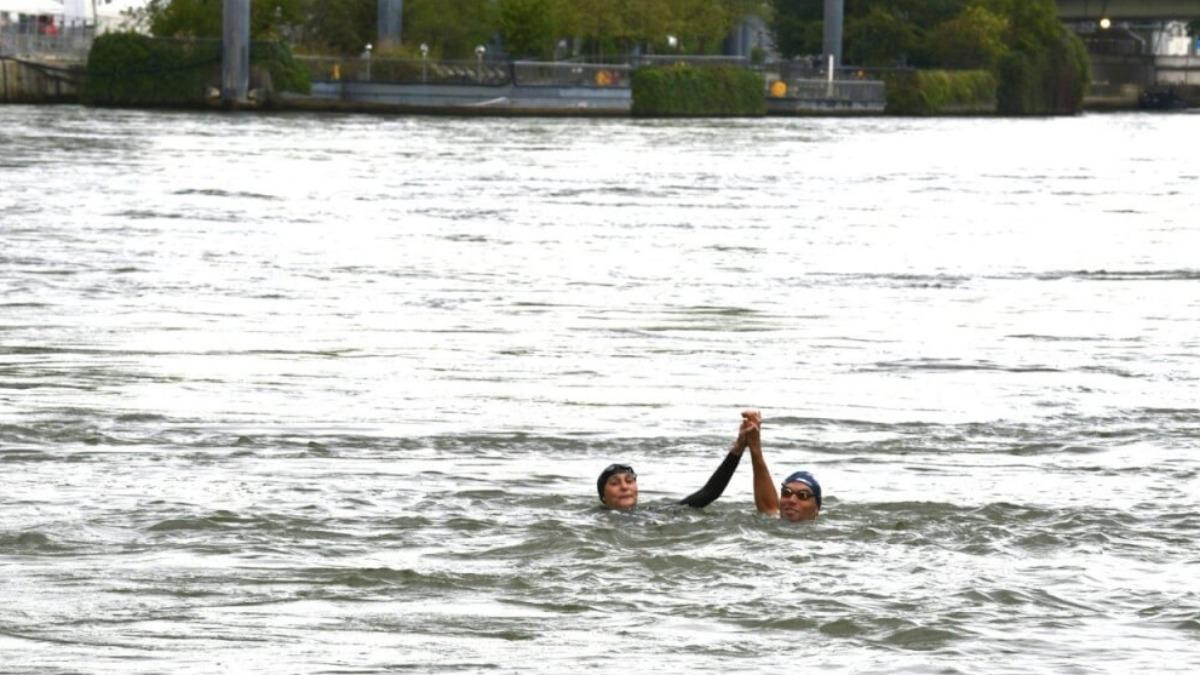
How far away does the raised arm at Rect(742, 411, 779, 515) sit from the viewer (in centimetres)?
1353

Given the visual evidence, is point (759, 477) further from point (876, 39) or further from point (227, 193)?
point (876, 39)

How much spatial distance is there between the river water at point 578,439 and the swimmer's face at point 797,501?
0.14 m

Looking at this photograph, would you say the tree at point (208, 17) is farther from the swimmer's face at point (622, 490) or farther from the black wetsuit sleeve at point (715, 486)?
the swimmer's face at point (622, 490)

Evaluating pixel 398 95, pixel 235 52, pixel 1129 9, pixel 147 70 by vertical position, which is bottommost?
pixel 398 95

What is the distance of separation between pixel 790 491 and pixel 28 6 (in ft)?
239

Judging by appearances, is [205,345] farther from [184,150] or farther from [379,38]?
[379,38]

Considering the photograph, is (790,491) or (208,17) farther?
(208,17)

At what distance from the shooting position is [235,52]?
81625 mm

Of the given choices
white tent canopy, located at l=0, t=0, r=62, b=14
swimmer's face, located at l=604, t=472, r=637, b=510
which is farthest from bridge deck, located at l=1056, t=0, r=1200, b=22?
swimmer's face, located at l=604, t=472, r=637, b=510

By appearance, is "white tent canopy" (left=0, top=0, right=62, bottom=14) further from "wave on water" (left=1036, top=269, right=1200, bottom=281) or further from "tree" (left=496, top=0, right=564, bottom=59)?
"wave on water" (left=1036, top=269, right=1200, bottom=281)

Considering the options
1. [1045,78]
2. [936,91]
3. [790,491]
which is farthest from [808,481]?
[1045,78]

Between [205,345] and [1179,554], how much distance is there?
10.1m

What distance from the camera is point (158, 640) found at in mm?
11008

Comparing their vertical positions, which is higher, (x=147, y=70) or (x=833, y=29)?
(x=833, y=29)
